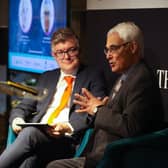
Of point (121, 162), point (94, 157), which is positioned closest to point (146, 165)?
point (121, 162)

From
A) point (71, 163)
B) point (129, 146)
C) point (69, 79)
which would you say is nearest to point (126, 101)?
point (129, 146)

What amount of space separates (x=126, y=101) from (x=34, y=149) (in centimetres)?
98

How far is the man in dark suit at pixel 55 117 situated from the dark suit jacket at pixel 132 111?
1.64 ft

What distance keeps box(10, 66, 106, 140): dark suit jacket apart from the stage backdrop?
0.39 meters

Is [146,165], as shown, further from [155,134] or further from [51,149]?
[51,149]

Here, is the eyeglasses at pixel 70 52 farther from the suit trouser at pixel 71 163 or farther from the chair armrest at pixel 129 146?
the chair armrest at pixel 129 146

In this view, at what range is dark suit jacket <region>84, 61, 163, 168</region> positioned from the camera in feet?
9.41

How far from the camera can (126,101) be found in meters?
2.94

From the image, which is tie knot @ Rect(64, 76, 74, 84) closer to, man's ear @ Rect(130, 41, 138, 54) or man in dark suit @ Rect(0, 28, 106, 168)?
man in dark suit @ Rect(0, 28, 106, 168)

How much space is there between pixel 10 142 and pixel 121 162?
1.24m

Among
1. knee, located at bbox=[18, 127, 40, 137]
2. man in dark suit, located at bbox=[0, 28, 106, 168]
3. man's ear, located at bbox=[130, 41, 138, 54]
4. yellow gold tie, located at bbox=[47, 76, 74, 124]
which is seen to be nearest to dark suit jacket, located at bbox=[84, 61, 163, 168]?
man's ear, located at bbox=[130, 41, 138, 54]

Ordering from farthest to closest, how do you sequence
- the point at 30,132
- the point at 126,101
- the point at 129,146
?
the point at 30,132, the point at 126,101, the point at 129,146

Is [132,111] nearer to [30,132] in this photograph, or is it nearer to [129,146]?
[129,146]

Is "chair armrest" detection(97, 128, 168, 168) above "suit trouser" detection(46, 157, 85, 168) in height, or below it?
above
